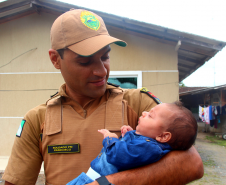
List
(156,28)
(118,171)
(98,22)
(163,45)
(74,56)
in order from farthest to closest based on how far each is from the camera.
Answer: (163,45) < (156,28) < (98,22) < (74,56) < (118,171)

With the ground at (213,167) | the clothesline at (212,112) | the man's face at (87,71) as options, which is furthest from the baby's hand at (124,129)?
the clothesline at (212,112)

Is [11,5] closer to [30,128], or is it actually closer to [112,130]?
[30,128]

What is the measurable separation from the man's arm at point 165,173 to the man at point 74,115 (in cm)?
38

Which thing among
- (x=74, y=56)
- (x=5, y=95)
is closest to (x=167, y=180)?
(x=74, y=56)

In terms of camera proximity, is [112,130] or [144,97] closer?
[112,130]

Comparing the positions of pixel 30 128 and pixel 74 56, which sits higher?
pixel 74 56

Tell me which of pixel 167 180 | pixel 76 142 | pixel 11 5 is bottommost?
pixel 167 180

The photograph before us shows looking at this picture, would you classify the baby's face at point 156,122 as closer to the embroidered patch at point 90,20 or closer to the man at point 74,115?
the man at point 74,115

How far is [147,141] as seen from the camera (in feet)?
4.16

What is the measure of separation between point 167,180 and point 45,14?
6.11 meters

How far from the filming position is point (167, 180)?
1139mm

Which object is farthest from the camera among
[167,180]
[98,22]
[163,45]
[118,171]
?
[163,45]

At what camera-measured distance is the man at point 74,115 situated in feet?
4.69

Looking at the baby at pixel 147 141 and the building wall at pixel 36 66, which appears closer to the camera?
the baby at pixel 147 141
